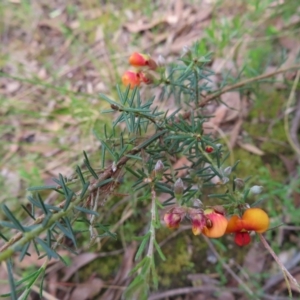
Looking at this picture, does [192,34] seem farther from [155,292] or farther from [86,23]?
[155,292]

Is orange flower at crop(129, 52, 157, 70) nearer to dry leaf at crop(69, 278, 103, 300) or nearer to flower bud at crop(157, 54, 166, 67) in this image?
flower bud at crop(157, 54, 166, 67)

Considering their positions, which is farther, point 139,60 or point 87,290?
point 87,290

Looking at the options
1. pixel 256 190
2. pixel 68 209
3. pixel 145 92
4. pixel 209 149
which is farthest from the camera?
pixel 145 92

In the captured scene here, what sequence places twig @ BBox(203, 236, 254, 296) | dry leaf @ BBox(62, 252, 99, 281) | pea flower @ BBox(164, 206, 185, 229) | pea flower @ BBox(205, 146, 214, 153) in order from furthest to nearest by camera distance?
dry leaf @ BBox(62, 252, 99, 281) < twig @ BBox(203, 236, 254, 296) < pea flower @ BBox(205, 146, 214, 153) < pea flower @ BBox(164, 206, 185, 229)

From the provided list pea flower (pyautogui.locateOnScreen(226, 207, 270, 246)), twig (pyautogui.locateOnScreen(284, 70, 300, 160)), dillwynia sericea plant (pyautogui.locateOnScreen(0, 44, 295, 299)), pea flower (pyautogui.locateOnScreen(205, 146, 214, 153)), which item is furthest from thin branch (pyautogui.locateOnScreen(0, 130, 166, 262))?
twig (pyautogui.locateOnScreen(284, 70, 300, 160))

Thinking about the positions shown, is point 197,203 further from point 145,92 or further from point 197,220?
point 145,92

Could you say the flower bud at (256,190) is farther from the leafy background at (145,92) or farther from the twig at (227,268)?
the twig at (227,268)

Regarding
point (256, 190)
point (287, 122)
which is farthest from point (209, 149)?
point (287, 122)
